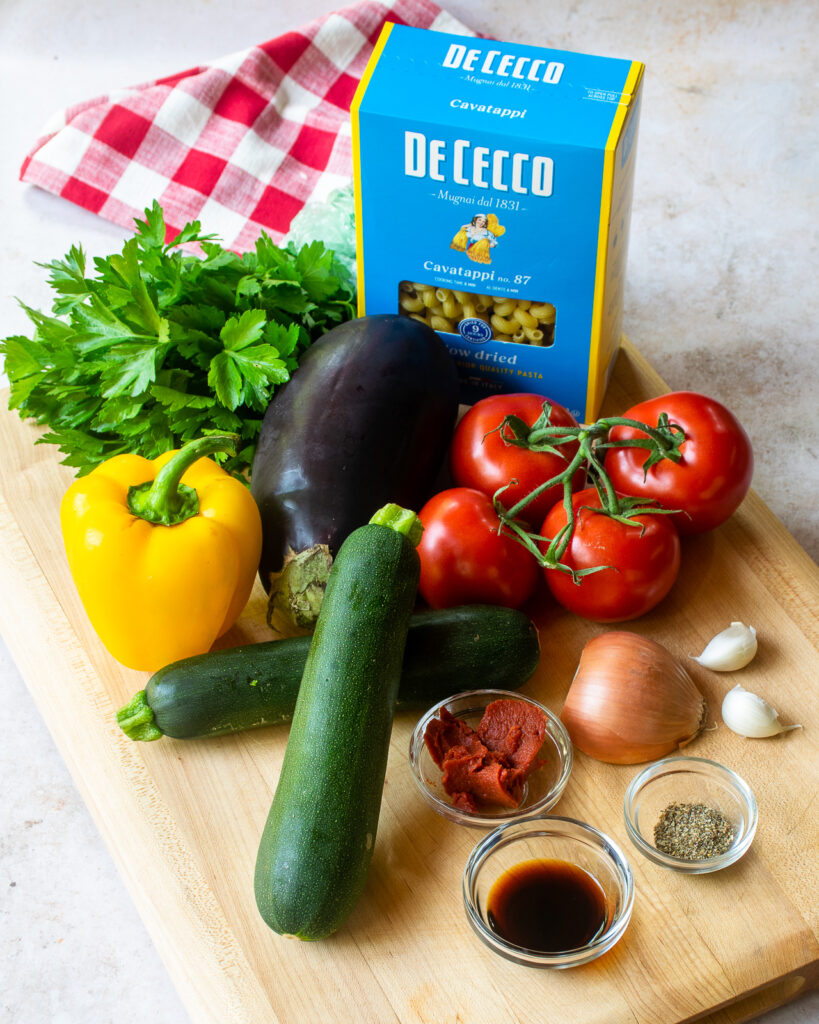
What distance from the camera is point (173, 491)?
1.47 m

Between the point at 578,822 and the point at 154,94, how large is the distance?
174 centimetres

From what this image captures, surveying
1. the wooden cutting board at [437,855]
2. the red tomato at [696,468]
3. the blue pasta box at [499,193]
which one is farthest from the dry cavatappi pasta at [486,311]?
the wooden cutting board at [437,855]

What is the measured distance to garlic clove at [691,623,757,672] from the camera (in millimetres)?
1503

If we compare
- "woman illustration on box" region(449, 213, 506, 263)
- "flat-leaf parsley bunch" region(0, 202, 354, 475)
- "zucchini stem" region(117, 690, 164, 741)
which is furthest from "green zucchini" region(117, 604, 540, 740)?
"woman illustration on box" region(449, 213, 506, 263)

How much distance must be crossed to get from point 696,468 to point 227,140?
4.26 feet

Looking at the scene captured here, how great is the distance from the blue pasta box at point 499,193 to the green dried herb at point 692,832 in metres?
0.67

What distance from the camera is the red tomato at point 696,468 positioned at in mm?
1559

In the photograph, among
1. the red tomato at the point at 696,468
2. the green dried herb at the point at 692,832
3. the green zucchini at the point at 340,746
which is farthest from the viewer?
the red tomato at the point at 696,468

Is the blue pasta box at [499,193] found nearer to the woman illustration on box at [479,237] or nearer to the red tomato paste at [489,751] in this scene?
the woman illustration on box at [479,237]

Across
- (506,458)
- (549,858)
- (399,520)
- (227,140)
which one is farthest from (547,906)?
(227,140)

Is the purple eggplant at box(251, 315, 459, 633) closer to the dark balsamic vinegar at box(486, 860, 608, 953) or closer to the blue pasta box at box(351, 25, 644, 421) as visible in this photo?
the blue pasta box at box(351, 25, 644, 421)

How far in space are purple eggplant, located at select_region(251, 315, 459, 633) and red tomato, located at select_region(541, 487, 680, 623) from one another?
0.74 ft

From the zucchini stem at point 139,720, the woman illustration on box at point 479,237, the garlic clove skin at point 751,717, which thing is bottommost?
the garlic clove skin at point 751,717

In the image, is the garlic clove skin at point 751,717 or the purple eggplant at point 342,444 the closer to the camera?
the garlic clove skin at point 751,717
